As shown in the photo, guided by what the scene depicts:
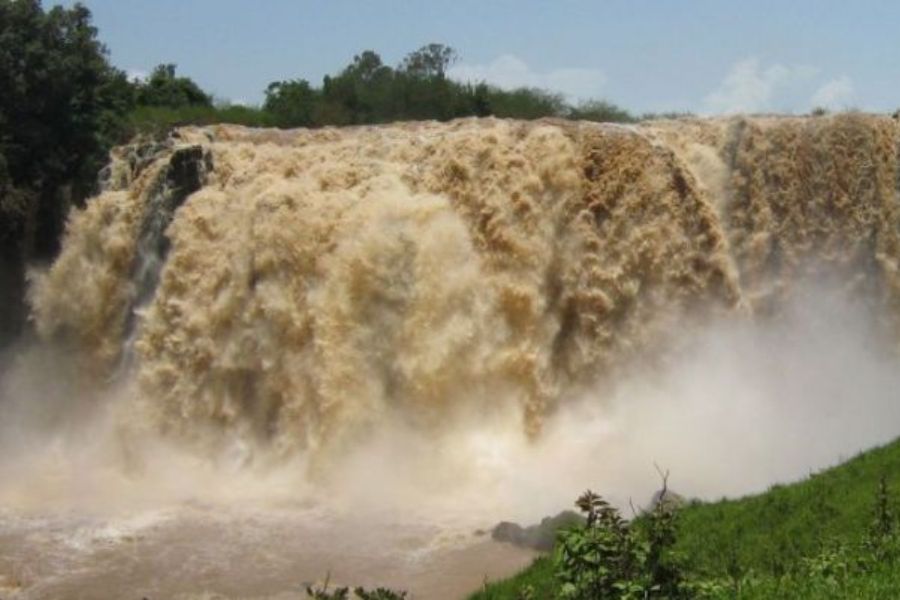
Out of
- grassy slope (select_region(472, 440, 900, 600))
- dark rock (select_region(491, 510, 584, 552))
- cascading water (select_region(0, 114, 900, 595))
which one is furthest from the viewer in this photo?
cascading water (select_region(0, 114, 900, 595))

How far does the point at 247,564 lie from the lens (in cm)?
1224

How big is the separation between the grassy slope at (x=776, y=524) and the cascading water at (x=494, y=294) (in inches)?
171

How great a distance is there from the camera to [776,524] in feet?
30.8

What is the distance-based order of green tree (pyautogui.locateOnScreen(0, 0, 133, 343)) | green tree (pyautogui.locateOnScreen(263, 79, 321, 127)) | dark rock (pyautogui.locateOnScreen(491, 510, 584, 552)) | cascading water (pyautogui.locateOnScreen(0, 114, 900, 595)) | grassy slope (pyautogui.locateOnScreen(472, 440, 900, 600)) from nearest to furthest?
grassy slope (pyautogui.locateOnScreen(472, 440, 900, 600))
dark rock (pyautogui.locateOnScreen(491, 510, 584, 552))
cascading water (pyautogui.locateOnScreen(0, 114, 900, 595))
green tree (pyautogui.locateOnScreen(0, 0, 133, 343))
green tree (pyautogui.locateOnScreen(263, 79, 321, 127))

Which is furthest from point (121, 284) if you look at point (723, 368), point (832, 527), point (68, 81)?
point (832, 527)

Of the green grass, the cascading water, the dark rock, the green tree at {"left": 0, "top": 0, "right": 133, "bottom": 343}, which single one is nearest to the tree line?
the green tree at {"left": 0, "top": 0, "right": 133, "bottom": 343}

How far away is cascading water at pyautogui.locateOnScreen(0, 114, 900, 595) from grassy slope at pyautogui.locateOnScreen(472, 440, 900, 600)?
435 cm

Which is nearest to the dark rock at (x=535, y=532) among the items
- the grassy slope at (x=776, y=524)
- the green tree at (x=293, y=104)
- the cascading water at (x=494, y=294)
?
the grassy slope at (x=776, y=524)

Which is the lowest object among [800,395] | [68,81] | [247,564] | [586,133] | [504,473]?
[247,564]

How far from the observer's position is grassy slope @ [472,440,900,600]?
8.81m

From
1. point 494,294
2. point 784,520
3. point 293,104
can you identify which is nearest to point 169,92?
point 293,104

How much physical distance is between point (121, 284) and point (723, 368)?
25.9 ft

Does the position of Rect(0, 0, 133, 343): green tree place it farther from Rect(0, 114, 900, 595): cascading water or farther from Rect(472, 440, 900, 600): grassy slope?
Rect(472, 440, 900, 600): grassy slope

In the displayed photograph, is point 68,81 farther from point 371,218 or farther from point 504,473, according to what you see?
A: point 504,473
